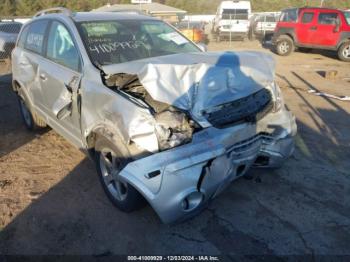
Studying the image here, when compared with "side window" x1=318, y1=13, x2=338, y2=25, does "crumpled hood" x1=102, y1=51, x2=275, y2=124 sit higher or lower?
higher

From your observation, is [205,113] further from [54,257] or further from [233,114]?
[54,257]

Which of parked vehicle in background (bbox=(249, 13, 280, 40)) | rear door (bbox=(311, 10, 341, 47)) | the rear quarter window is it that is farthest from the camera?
parked vehicle in background (bbox=(249, 13, 280, 40))

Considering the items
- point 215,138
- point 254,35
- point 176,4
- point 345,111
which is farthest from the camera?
point 176,4

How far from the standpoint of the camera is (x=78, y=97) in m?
3.24

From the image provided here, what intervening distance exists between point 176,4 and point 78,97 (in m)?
45.5

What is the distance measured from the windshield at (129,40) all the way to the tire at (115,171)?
0.91 metres

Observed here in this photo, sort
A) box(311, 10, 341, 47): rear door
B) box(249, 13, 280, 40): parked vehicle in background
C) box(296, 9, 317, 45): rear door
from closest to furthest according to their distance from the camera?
box(311, 10, 341, 47): rear door → box(296, 9, 317, 45): rear door → box(249, 13, 280, 40): parked vehicle in background

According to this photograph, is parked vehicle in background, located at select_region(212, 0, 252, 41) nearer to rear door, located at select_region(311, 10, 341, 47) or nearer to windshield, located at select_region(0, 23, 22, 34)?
rear door, located at select_region(311, 10, 341, 47)

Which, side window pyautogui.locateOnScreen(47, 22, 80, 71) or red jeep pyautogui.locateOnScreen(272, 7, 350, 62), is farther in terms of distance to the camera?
red jeep pyautogui.locateOnScreen(272, 7, 350, 62)

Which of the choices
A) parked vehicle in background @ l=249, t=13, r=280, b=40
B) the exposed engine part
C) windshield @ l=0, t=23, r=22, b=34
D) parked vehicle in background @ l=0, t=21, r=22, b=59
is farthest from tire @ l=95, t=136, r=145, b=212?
parked vehicle in background @ l=249, t=13, r=280, b=40

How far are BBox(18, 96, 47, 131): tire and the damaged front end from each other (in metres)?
2.31

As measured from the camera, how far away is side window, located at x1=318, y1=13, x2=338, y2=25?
1255cm

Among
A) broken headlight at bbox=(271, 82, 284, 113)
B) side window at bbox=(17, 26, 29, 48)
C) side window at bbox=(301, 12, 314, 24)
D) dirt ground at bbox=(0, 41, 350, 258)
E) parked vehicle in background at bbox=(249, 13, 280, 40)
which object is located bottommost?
parked vehicle in background at bbox=(249, 13, 280, 40)

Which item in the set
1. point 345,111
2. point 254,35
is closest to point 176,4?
point 254,35
